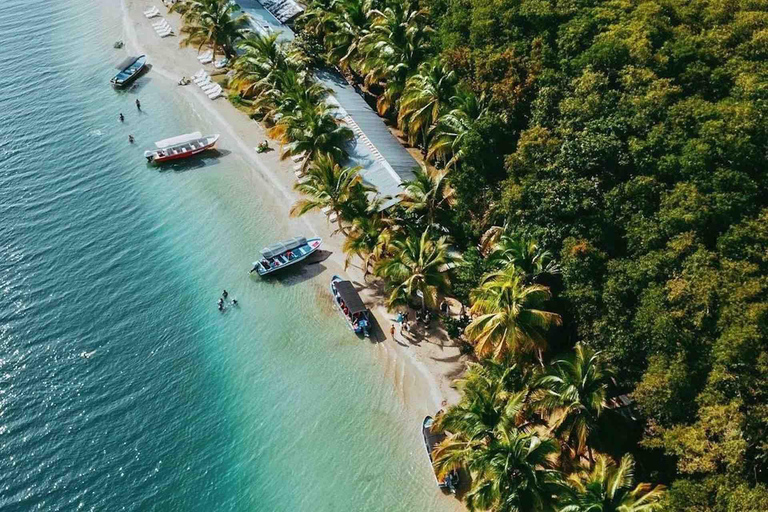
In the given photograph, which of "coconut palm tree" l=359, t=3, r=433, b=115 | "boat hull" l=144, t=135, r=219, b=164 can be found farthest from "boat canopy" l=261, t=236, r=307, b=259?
"boat hull" l=144, t=135, r=219, b=164

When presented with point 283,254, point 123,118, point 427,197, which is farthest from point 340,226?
point 123,118

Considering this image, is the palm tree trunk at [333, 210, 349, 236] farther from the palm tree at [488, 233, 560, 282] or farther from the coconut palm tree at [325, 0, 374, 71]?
the coconut palm tree at [325, 0, 374, 71]

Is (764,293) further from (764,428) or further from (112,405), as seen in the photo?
(112,405)

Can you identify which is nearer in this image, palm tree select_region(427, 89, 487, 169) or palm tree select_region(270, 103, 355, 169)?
palm tree select_region(427, 89, 487, 169)

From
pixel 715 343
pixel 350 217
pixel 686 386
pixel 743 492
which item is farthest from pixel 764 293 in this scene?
pixel 350 217

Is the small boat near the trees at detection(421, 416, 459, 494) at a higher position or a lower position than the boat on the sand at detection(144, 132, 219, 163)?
lower

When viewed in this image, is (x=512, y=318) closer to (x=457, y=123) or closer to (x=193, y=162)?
(x=457, y=123)
